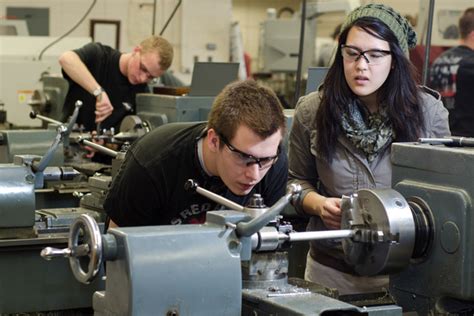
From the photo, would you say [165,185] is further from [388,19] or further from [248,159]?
[388,19]

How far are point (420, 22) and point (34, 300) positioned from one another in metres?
2.07

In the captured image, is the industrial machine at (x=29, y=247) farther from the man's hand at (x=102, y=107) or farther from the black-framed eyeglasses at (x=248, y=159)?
the man's hand at (x=102, y=107)

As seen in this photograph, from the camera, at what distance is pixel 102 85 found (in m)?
3.36

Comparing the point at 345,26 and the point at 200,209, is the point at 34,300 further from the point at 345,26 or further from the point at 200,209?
the point at 345,26

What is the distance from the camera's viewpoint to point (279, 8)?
6836 millimetres

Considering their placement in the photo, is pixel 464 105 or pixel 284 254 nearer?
pixel 284 254

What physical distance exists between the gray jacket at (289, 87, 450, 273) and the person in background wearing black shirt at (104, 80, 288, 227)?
1.7 inches

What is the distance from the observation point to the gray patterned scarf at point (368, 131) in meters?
1.62

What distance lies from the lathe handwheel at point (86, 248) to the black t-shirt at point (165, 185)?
0.46 meters

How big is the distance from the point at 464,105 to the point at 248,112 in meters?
1.84

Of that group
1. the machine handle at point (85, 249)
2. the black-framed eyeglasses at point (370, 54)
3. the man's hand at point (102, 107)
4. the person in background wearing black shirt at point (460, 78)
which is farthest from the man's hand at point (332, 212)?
the man's hand at point (102, 107)

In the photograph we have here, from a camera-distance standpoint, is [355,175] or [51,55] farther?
[51,55]

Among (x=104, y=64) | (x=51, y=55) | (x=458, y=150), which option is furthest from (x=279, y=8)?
(x=458, y=150)

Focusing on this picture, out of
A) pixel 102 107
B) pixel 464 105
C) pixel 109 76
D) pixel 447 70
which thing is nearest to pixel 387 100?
pixel 464 105
